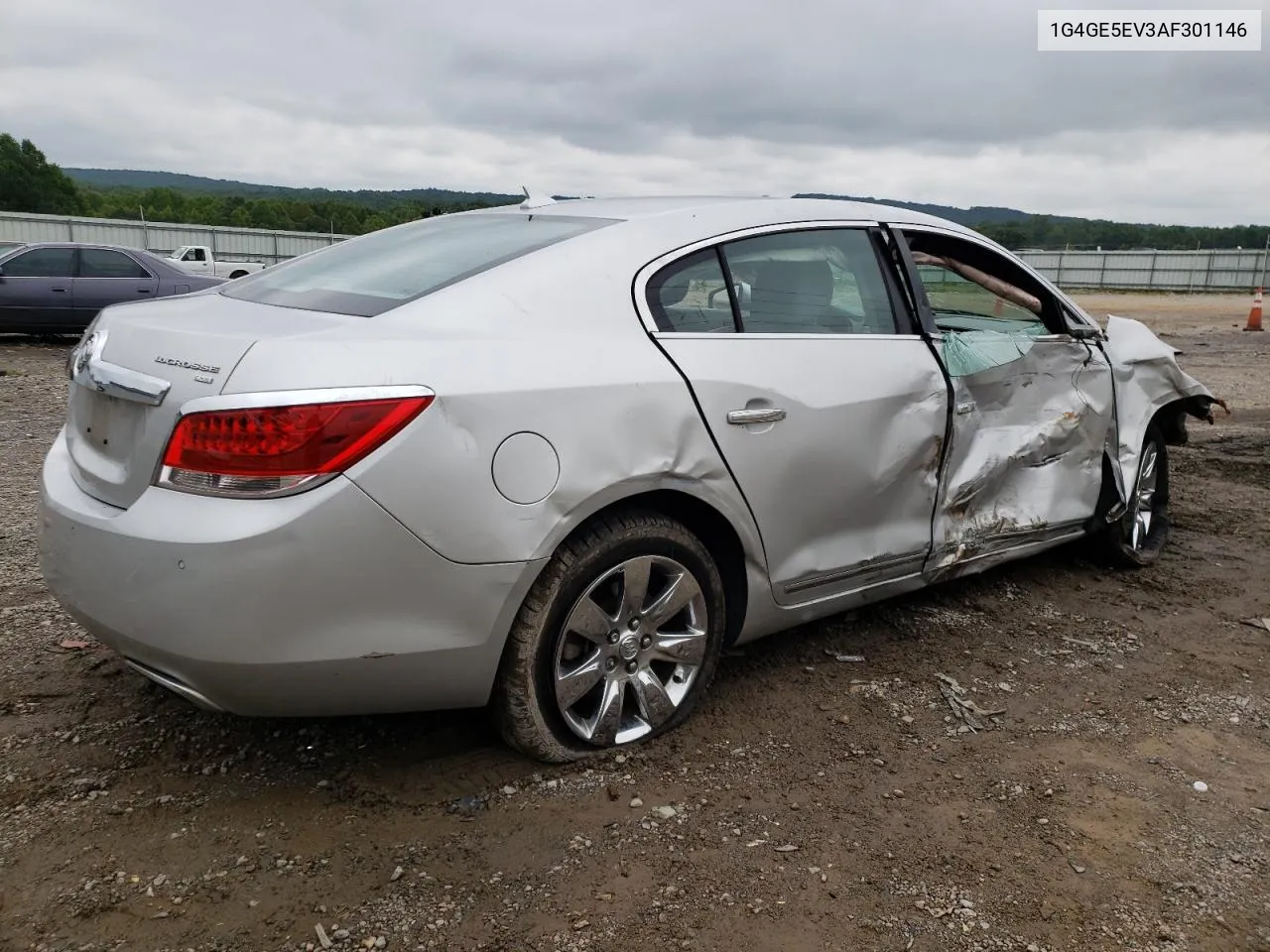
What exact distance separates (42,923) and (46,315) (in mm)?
13136

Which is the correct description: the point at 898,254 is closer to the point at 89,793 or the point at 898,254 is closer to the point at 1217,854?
the point at 1217,854

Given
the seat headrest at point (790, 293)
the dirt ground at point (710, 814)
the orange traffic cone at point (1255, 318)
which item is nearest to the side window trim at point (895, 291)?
the seat headrest at point (790, 293)

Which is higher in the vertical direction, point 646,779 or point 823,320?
point 823,320

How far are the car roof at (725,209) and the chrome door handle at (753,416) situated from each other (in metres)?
0.62

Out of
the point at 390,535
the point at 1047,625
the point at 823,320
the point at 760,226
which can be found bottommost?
the point at 1047,625

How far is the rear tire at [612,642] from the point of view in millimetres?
2713

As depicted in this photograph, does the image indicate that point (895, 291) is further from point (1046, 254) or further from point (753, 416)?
point (1046, 254)

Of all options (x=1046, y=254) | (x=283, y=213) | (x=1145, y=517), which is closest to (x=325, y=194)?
(x=283, y=213)

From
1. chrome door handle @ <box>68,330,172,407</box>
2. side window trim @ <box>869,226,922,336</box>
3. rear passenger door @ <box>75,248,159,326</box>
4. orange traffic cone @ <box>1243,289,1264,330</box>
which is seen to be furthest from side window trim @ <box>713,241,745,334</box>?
orange traffic cone @ <box>1243,289,1264,330</box>

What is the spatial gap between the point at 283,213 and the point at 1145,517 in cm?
4471

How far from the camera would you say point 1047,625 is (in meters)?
4.18

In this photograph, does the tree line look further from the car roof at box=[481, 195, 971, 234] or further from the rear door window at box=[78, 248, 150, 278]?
the car roof at box=[481, 195, 971, 234]

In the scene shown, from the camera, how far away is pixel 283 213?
4466 cm

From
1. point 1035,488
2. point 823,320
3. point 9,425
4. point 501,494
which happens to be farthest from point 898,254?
point 9,425
